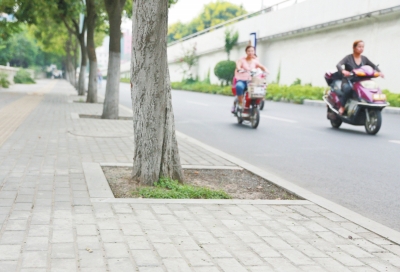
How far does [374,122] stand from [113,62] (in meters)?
6.78

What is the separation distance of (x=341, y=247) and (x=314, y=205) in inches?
48.6

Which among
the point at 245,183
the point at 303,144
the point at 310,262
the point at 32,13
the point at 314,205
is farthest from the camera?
the point at 32,13

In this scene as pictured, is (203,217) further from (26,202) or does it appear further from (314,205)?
(26,202)

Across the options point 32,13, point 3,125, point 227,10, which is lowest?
point 3,125

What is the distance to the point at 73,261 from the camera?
3172 mm

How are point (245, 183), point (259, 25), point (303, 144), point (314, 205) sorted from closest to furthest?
point (314, 205) → point (245, 183) → point (303, 144) → point (259, 25)

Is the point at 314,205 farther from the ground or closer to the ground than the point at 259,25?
closer to the ground

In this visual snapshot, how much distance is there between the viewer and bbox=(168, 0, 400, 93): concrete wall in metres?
24.0

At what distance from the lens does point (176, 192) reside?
16.6ft

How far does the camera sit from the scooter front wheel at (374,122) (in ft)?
36.6

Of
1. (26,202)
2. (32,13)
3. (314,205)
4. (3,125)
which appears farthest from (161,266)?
(32,13)

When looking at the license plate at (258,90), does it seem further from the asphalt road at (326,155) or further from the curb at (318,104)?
the curb at (318,104)

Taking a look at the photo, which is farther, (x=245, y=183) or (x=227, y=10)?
(x=227, y=10)

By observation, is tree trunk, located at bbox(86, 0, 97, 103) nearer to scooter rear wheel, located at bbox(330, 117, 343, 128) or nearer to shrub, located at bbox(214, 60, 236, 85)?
scooter rear wheel, located at bbox(330, 117, 343, 128)
